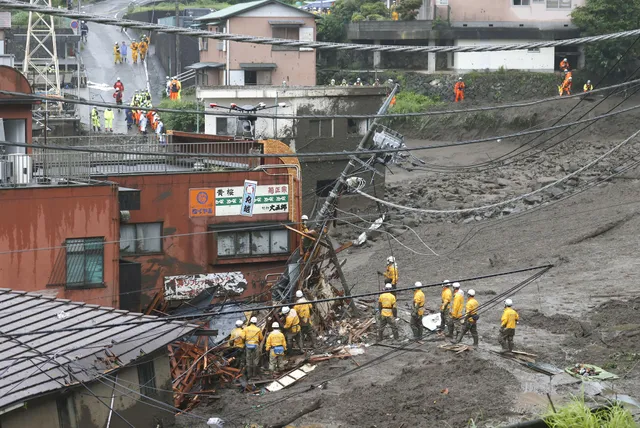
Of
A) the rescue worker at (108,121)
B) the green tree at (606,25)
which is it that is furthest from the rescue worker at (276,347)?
the green tree at (606,25)

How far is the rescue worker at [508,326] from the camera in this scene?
74.5 ft

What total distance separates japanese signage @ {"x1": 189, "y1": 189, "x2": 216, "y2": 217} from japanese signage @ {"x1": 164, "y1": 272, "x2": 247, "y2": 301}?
74.2 inches

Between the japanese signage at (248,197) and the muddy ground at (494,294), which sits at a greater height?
the japanese signage at (248,197)

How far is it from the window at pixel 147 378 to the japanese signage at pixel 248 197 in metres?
11.5

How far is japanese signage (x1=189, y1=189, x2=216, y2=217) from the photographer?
99.0 feet

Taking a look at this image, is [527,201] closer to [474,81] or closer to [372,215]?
[372,215]

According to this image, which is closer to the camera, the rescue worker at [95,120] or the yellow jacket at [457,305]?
the yellow jacket at [457,305]

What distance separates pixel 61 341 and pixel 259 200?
13.1 meters

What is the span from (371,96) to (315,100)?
2.64 m

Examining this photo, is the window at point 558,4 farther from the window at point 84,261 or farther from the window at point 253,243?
the window at point 84,261

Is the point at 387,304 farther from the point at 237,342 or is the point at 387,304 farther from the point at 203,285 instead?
Result: the point at 203,285

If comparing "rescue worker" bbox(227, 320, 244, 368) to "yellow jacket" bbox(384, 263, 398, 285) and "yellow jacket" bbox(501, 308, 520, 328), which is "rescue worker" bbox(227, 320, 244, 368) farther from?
"yellow jacket" bbox(501, 308, 520, 328)

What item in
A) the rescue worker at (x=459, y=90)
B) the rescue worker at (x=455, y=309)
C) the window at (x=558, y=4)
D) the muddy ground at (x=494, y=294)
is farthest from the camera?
the window at (x=558, y=4)

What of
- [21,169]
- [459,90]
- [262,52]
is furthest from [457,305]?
[459,90]
